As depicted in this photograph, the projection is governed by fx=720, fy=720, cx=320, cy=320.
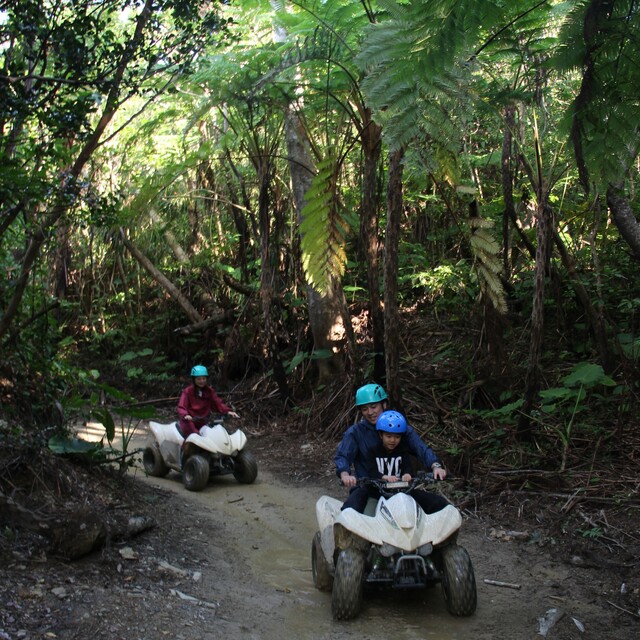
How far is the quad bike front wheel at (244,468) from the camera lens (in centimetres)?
886

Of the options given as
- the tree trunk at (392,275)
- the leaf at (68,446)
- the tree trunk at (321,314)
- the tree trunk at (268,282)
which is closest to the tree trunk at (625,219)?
the tree trunk at (392,275)

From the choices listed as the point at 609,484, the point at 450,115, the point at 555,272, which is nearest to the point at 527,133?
the point at 555,272

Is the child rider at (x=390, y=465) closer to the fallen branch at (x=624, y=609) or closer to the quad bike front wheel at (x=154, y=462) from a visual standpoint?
the fallen branch at (x=624, y=609)

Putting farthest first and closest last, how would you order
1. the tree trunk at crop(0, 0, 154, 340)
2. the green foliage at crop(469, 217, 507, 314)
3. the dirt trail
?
the green foliage at crop(469, 217, 507, 314)
the tree trunk at crop(0, 0, 154, 340)
the dirt trail

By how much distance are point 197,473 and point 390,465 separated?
3.64 meters

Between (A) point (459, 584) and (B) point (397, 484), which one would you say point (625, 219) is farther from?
(A) point (459, 584)

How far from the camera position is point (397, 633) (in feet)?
14.9

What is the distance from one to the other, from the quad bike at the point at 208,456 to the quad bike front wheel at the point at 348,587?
13.3 feet

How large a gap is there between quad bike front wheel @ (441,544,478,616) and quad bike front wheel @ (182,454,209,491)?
4317mm

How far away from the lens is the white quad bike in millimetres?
4652

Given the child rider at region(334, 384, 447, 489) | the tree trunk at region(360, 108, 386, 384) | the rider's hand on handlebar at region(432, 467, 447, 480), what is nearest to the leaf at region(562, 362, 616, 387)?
the tree trunk at region(360, 108, 386, 384)

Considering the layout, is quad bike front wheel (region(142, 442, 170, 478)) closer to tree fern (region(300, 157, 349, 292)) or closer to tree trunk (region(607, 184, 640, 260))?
tree fern (region(300, 157, 349, 292))

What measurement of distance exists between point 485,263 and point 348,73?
2.75m

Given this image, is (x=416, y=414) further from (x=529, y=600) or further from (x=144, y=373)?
(x=144, y=373)
